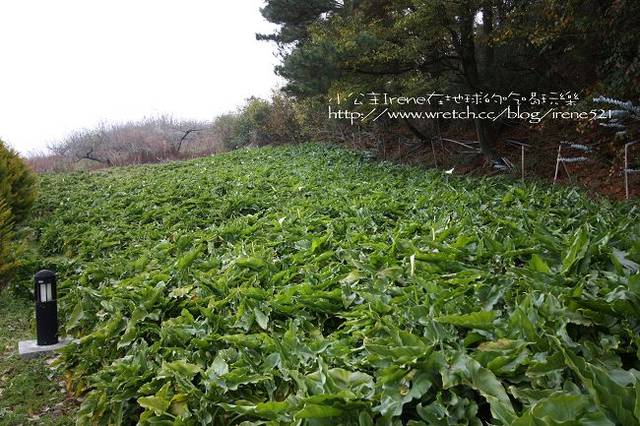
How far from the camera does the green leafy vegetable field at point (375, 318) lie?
155cm

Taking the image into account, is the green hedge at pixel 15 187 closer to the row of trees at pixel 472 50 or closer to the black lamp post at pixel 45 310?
the black lamp post at pixel 45 310

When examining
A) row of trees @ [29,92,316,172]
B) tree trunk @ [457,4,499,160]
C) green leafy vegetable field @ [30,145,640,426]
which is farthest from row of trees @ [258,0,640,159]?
row of trees @ [29,92,316,172]

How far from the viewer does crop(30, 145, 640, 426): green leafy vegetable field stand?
5.08 feet

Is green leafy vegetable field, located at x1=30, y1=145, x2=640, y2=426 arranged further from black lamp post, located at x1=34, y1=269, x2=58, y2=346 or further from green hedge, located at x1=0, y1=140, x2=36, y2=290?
green hedge, located at x1=0, y1=140, x2=36, y2=290

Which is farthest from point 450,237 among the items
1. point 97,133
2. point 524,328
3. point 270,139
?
point 97,133

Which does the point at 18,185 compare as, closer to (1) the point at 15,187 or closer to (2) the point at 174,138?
(1) the point at 15,187

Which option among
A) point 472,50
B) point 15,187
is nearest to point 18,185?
point 15,187

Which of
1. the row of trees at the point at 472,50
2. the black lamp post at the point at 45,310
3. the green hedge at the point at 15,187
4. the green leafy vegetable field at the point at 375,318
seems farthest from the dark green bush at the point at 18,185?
the row of trees at the point at 472,50

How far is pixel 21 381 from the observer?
117 inches

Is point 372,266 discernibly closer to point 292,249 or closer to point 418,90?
point 292,249

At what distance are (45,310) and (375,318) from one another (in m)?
2.51

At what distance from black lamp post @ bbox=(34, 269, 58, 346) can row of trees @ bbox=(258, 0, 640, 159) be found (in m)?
4.70

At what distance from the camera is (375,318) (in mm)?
2113

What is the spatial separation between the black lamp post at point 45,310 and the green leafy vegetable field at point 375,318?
175mm
